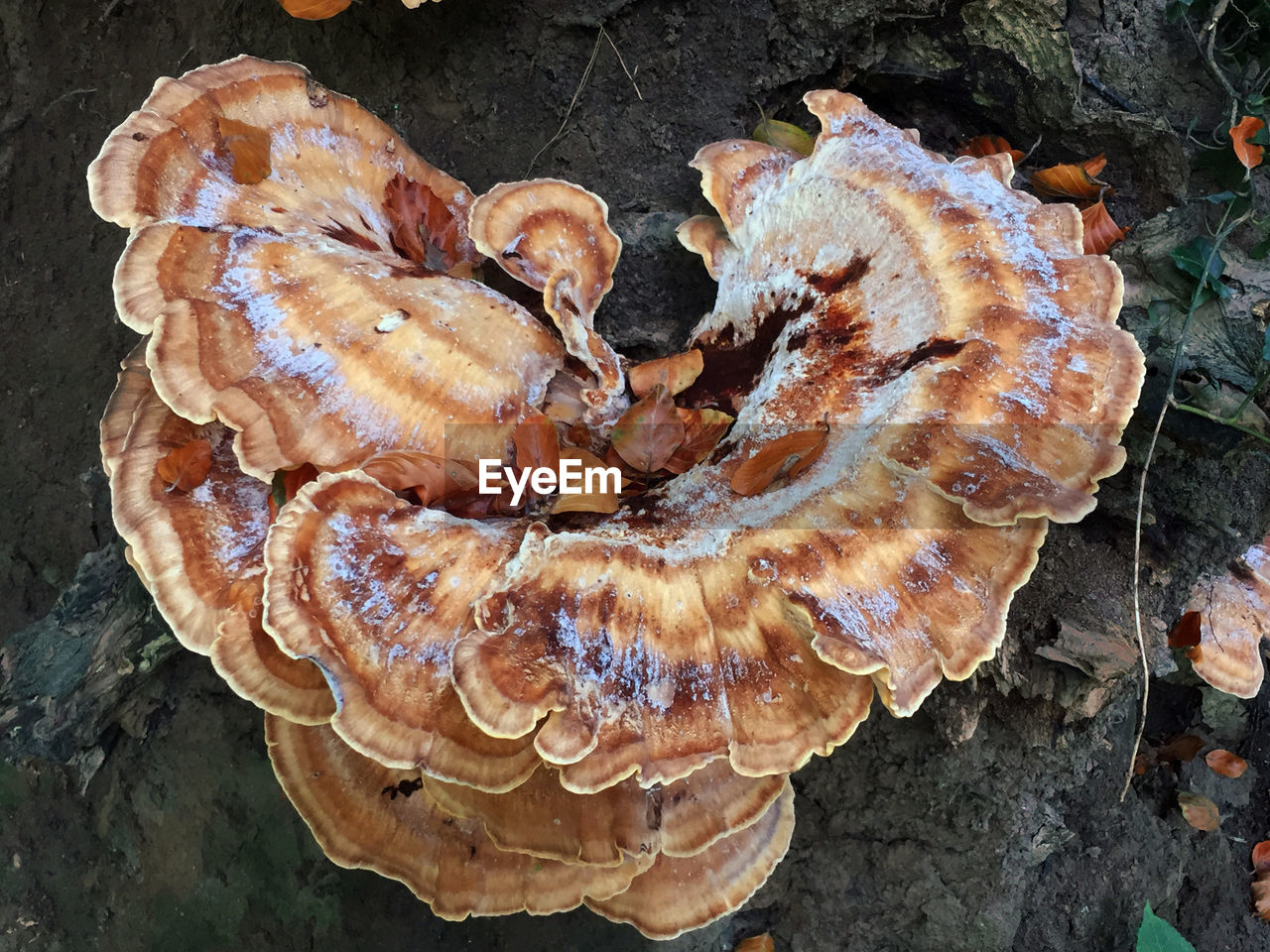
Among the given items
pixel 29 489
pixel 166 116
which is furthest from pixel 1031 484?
pixel 29 489

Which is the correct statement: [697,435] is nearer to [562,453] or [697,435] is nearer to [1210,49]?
[562,453]

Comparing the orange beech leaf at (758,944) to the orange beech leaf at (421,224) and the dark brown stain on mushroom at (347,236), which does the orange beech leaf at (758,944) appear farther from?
the dark brown stain on mushroom at (347,236)

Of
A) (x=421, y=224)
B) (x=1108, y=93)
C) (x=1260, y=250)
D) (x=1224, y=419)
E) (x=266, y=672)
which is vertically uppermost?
(x=421, y=224)

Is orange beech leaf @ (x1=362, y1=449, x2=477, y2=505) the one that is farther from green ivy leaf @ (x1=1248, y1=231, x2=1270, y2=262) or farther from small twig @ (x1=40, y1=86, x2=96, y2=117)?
small twig @ (x1=40, y1=86, x2=96, y2=117)

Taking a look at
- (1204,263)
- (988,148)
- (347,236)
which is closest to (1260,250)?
(1204,263)

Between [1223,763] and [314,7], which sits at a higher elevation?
[314,7]

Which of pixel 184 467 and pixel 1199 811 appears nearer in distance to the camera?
pixel 184 467

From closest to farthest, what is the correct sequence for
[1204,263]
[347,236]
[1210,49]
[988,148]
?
1. [347,236]
2. [1204,263]
3. [1210,49]
4. [988,148]

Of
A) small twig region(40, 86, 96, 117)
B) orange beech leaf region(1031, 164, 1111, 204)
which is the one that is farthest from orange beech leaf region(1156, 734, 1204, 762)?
small twig region(40, 86, 96, 117)

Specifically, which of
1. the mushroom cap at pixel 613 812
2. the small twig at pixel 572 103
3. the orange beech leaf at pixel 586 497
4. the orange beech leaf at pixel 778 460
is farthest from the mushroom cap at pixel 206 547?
the small twig at pixel 572 103
